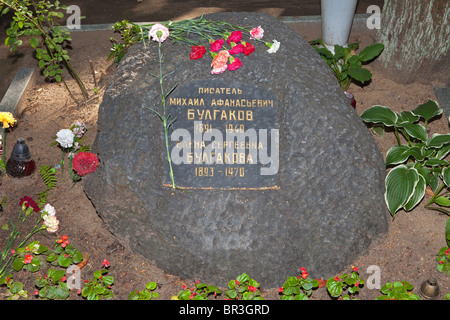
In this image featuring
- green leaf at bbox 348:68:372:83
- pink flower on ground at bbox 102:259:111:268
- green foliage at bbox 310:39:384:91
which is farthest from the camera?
green foliage at bbox 310:39:384:91

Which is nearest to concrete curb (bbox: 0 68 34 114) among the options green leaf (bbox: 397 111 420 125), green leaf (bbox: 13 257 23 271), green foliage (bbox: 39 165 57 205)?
green foliage (bbox: 39 165 57 205)

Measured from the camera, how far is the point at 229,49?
12.3ft

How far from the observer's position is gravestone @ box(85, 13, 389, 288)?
3.43m

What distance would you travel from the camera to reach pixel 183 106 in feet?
11.7

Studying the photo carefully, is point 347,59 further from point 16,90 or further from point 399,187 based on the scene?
point 16,90

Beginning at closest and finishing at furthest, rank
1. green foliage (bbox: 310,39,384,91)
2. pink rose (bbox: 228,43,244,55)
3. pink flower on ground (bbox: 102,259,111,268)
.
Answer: pink flower on ground (bbox: 102,259,111,268) → pink rose (bbox: 228,43,244,55) → green foliage (bbox: 310,39,384,91)

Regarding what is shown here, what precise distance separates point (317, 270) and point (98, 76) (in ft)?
9.84

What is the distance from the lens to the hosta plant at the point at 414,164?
144 inches

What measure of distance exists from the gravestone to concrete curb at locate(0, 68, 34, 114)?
66.6 inches

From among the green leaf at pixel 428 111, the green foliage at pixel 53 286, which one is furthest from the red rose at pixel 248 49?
the green foliage at pixel 53 286

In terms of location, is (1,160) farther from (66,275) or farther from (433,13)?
(433,13)

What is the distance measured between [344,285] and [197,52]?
1.84 m

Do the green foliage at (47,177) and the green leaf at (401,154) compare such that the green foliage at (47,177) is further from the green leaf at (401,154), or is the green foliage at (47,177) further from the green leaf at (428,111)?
the green leaf at (428,111)

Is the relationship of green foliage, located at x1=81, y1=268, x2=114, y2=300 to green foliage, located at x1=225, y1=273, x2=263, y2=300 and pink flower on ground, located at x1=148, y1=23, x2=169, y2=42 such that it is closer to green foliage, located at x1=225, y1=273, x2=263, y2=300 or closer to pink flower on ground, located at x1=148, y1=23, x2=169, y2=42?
green foliage, located at x1=225, y1=273, x2=263, y2=300
